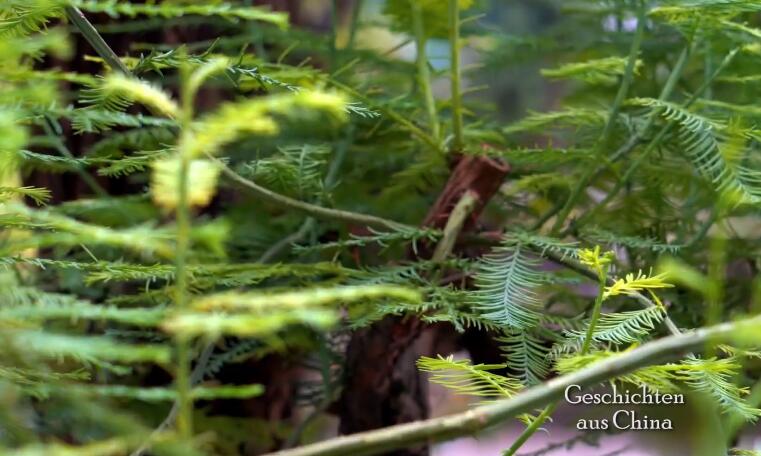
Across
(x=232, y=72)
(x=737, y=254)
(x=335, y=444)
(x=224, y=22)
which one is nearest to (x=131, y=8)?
(x=232, y=72)

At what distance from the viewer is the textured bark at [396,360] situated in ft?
2.06

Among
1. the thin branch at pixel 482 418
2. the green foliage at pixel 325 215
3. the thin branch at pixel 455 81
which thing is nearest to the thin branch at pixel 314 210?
the green foliage at pixel 325 215

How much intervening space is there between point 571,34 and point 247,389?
885mm

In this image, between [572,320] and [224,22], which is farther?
[224,22]

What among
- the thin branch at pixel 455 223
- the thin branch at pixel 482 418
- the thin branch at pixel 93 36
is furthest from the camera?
the thin branch at pixel 455 223

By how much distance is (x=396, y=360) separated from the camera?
689 mm

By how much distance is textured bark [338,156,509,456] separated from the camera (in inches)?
24.8

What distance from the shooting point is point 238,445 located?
2.58 ft

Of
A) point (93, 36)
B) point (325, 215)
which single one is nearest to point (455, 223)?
point (325, 215)

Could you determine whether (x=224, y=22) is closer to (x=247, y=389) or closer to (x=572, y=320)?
(x=572, y=320)

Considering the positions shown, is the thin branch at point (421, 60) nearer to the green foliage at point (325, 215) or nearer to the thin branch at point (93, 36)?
the green foliage at point (325, 215)

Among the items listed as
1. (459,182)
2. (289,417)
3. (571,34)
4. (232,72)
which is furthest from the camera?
(571,34)

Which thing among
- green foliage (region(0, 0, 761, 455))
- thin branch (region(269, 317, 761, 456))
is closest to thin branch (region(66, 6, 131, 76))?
green foliage (region(0, 0, 761, 455))

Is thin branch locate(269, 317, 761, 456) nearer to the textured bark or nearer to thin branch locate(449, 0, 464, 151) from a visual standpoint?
the textured bark
